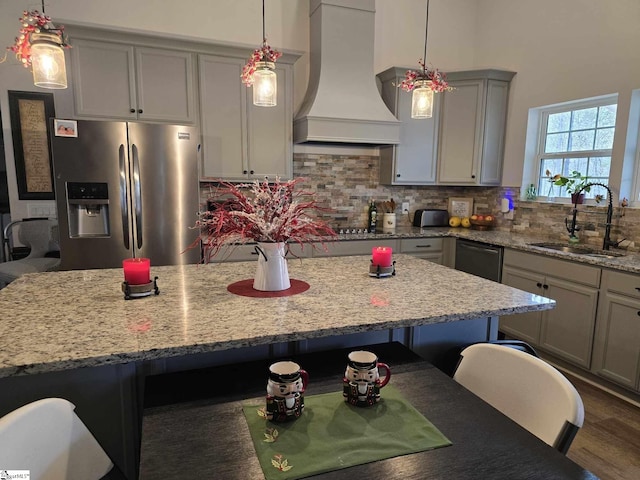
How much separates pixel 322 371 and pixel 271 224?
0.58 m

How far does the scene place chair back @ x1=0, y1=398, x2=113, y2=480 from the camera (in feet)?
2.91

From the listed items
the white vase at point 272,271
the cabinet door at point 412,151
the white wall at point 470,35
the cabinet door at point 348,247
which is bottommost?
the cabinet door at point 348,247

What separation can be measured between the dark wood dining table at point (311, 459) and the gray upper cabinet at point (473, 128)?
10.8 ft

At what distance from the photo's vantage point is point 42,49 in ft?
5.24

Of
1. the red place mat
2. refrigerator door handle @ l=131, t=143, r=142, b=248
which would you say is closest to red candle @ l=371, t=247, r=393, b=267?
the red place mat

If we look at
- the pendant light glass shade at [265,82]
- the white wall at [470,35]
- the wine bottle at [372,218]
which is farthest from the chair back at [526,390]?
the wine bottle at [372,218]

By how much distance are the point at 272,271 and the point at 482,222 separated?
10.9 feet

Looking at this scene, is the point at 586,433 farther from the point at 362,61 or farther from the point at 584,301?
the point at 362,61

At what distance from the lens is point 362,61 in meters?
3.89

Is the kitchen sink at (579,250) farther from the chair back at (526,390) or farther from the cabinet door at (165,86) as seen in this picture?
the cabinet door at (165,86)

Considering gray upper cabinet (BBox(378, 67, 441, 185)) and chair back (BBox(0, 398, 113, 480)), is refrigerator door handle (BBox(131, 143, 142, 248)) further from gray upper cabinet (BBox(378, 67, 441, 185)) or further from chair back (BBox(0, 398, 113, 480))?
gray upper cabinet (BBox(378, 67, 441, 185))

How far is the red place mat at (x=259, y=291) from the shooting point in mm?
1682

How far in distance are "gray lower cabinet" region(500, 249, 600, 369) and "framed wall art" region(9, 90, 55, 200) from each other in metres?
3.98

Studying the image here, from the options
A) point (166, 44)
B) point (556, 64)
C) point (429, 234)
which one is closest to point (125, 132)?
point (166, 44)
